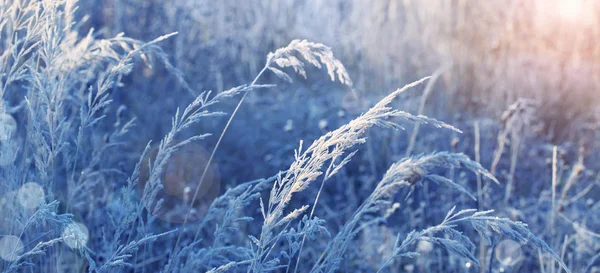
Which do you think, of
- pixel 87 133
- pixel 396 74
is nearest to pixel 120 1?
pixel 87 133

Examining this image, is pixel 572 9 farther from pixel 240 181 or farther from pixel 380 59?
pixel 240 181

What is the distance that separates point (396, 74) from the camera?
455 centimetres

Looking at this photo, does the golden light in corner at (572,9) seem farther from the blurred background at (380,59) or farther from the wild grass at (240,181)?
the wild grass at (240,181)

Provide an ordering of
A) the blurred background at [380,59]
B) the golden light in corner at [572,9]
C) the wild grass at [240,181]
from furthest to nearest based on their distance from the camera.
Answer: the golden light in corner at [572,9], the blurred background at [380,59], the wild grass at [240,181]

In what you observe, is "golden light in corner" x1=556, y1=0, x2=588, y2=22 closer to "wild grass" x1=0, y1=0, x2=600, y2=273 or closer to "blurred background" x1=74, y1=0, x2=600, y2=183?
"blurred background" x1=74, y1=0, x2=600, y2=183

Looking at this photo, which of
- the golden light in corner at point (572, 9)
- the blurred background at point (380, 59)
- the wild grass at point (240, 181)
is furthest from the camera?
the golden light in corner at point (572, 9)

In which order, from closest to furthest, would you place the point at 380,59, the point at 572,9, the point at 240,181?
1. the point at 240,181
2. the point at 572,9
3. the point at 380,59

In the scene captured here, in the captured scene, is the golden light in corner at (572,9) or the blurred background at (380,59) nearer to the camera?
the blurred background at (380,59)

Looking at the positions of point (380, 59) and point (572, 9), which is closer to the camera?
point (572, 9)

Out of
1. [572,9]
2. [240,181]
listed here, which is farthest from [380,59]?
[240,181]

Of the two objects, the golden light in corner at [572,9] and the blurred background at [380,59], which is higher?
the golden light in corner at [572,9]

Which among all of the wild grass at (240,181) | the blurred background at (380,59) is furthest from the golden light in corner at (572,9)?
the wild grass at (240,181)

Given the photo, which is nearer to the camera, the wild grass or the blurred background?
the wild grass

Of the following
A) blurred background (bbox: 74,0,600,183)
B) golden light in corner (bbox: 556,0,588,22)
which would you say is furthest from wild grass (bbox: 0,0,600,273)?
golden light in corner (bbox: 556,0,588,22)
